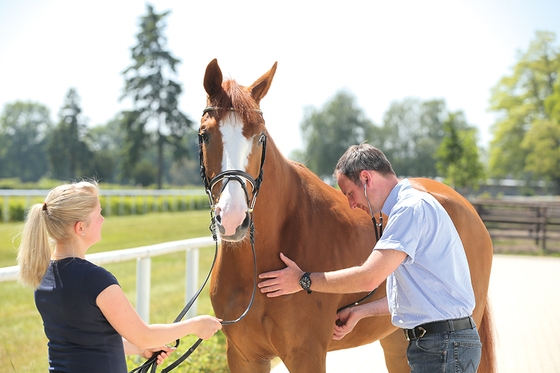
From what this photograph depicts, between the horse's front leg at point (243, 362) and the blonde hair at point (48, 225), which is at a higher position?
the blonde hair at point (48, 225)

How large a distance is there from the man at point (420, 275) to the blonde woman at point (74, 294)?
0.98 metres

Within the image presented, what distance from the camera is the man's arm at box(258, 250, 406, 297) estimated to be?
2291 mm

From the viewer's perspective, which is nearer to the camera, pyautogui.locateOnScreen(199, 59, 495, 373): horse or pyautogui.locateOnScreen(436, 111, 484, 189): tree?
pyautogui.locateOnScreen(199, 59, 495, 373): horse

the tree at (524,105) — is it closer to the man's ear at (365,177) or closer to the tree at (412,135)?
the tree at (412,135)

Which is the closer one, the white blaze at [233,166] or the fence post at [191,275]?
the white blaze at [233,166]

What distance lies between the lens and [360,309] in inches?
120

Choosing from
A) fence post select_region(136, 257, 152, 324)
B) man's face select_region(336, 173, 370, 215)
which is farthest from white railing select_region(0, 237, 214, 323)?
man's face select_region(336, 173, 370, 215)

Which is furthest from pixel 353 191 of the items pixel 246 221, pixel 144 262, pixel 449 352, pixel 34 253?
pixel 144 262

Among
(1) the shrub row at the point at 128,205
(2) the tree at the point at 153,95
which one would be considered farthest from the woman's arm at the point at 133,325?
(2) the tree at the point at 153,95

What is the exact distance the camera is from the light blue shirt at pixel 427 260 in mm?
2287

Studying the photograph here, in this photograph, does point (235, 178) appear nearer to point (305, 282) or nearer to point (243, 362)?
point (305, 282)

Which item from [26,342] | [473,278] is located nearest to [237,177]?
[473,278]

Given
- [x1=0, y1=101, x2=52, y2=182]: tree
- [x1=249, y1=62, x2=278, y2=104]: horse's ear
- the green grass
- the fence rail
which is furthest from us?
[x1=0, y1=101, x2=52, y2=182]: tree

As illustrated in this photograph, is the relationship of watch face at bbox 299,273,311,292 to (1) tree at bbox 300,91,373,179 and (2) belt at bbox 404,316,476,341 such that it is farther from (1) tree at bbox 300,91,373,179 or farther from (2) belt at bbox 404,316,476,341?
(1) tree at bbox 300,91,373,179
